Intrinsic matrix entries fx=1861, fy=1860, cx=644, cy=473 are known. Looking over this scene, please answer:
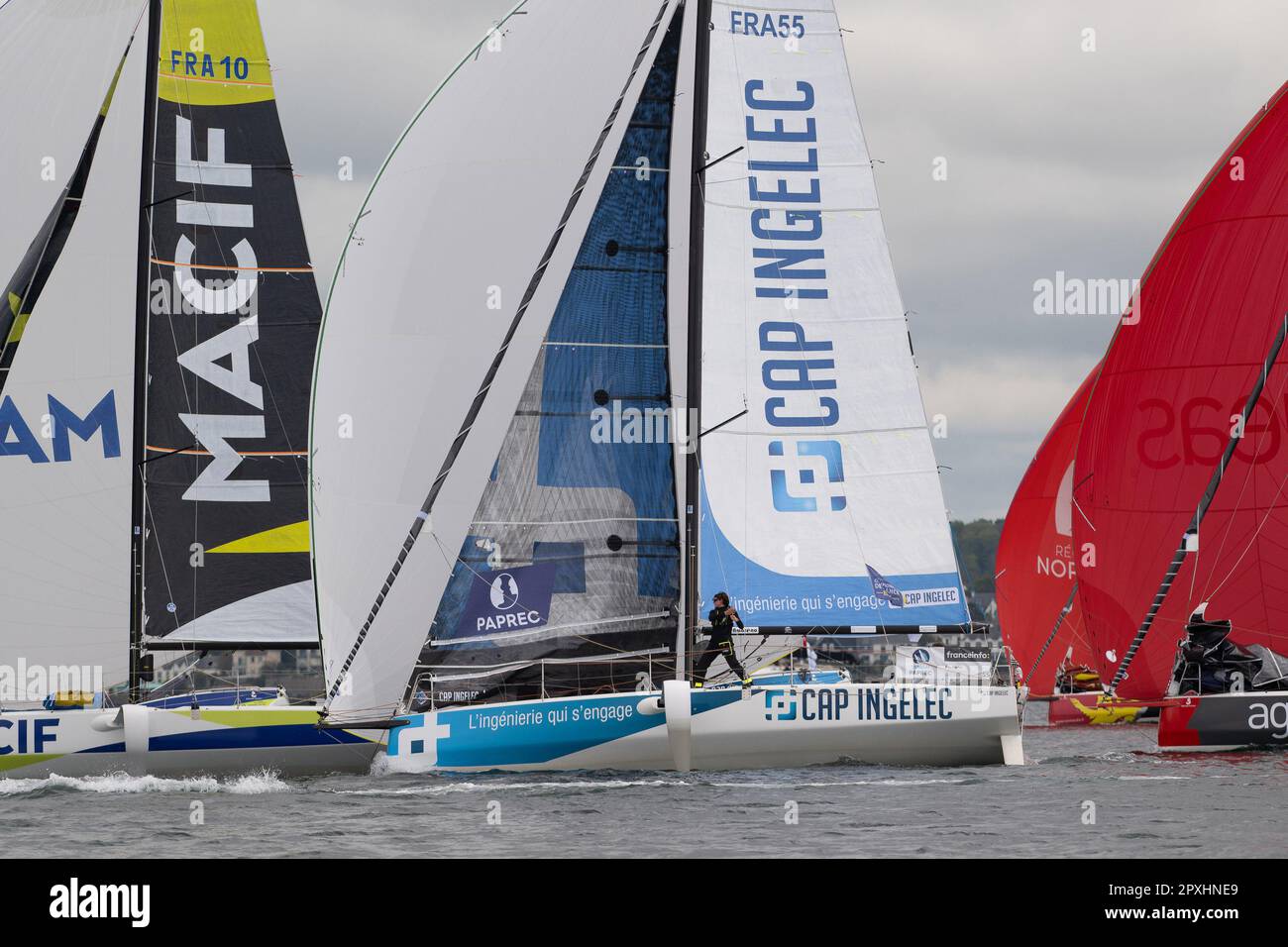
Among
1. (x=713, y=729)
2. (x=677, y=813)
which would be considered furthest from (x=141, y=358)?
(x=677, y=813)

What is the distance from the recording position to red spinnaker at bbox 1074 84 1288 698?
983 inches

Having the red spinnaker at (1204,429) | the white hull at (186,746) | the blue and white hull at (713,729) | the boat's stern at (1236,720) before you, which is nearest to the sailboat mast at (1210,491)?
the red spinnaker at (1204,429)

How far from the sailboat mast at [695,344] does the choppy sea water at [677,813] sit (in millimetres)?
1782

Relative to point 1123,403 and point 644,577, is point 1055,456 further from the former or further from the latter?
point 644,577

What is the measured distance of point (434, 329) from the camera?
20.3 metres

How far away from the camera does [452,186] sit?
20391 millimetres

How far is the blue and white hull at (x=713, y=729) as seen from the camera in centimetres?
1891

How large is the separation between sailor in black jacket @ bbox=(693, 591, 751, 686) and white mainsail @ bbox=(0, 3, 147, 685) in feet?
25.2

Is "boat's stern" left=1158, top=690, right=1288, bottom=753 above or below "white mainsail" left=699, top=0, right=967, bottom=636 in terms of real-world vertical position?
below
